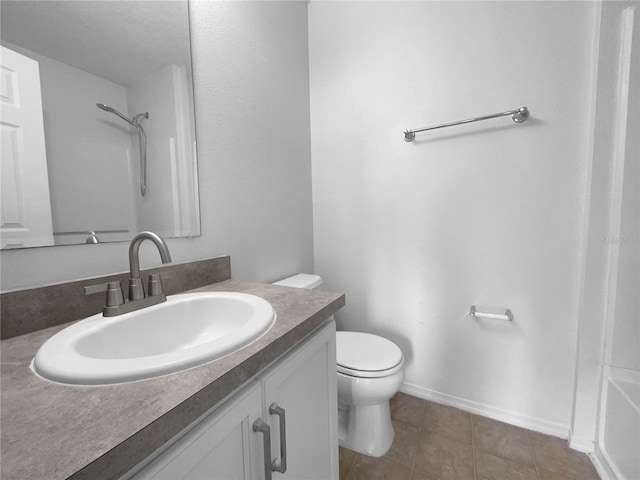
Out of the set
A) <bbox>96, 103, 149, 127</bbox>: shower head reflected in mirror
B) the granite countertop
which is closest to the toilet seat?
the granite countertop

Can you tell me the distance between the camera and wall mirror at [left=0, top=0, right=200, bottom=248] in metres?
0.67

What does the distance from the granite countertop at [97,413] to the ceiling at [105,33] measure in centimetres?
75

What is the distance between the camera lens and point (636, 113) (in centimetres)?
99

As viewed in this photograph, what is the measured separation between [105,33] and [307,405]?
1231 mm

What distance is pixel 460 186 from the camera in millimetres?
1380

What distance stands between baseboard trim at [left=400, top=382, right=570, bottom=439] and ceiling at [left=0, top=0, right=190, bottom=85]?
1.94 m

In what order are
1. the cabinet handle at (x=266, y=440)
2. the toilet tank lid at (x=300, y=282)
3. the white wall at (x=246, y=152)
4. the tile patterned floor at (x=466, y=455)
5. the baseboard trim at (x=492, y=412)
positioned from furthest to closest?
the toilet tank lid at (x=300, y=282), the baseboard trim at (x=492, y=412), the tile patterned floor at (x=466, y=455), the white wall at (x=246, y=152), the cabinet handle at (x=266, y=440)

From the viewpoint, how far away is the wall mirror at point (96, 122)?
26.5 inches

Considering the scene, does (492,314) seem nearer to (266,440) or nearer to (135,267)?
(266,440)

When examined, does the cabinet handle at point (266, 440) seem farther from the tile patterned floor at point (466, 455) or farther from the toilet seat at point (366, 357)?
the tile patterned floor at point (466, 455)

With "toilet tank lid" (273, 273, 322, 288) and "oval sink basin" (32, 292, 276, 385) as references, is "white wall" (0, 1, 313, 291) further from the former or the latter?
"oval sink basin" (32, 292, 276, 385)

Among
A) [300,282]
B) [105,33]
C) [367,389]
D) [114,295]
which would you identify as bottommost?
[367,389]

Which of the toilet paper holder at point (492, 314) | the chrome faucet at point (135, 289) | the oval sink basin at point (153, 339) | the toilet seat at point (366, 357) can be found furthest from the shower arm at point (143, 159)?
the toilet paper holder at point (492, 314)

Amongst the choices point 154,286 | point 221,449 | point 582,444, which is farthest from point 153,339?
point 582,444
